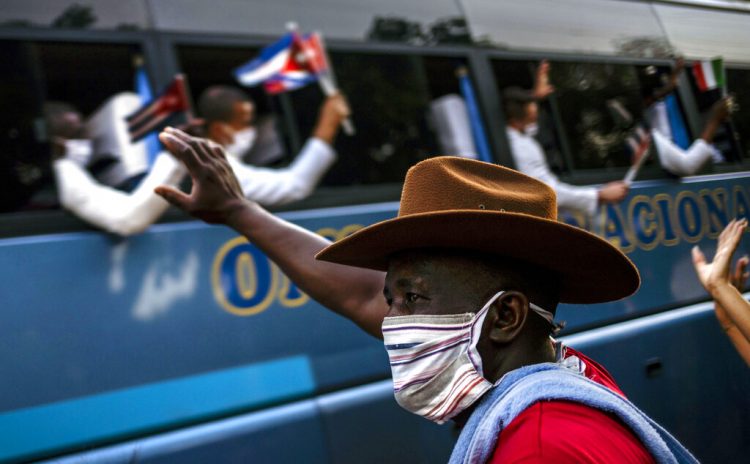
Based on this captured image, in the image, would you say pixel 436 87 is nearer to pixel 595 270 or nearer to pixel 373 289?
pixel 373 289

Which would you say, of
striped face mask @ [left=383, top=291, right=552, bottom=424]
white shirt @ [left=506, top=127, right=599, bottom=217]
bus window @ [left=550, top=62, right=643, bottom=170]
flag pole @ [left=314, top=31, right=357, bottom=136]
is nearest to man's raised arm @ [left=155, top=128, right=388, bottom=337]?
striped face mask @ [left=383, top=291, right=552, bottom=424]

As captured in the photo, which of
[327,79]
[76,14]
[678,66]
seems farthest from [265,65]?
[678,66]

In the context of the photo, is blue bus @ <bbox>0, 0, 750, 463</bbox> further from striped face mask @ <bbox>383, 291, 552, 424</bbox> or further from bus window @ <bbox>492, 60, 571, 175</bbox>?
striped face mask @ <bbox>383, 291, 552, 424</bbox>

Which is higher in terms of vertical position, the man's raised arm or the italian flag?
the italian flag

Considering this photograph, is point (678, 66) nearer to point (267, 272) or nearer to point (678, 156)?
point (678, 156)

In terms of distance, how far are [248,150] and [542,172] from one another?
5.71ft

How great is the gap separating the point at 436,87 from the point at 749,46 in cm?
341

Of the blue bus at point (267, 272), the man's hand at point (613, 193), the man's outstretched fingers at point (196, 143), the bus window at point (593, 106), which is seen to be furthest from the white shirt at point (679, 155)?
the man's outstretched fingers at point (196, 143)

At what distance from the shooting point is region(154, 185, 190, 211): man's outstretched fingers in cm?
226

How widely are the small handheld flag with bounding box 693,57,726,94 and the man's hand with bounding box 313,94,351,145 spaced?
121 inches

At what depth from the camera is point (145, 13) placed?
3525mm

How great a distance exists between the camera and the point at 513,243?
1.82 meters

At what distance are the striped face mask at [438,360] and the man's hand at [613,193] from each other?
10.8ft

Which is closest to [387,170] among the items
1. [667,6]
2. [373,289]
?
[373,289]
